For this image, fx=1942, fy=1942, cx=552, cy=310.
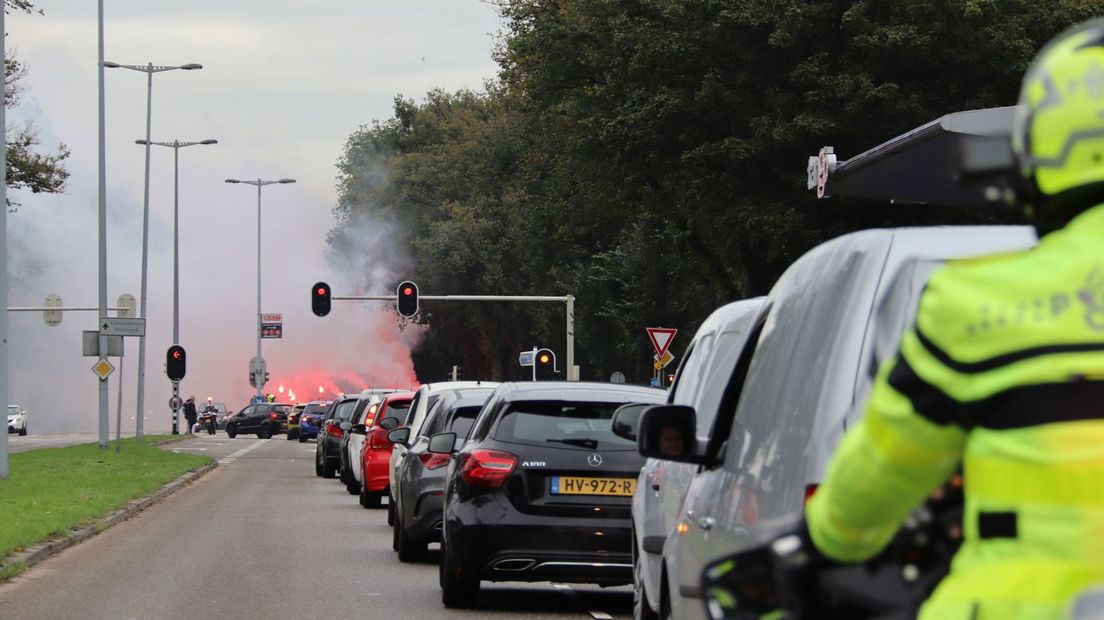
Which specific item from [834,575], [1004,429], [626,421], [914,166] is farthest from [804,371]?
[914,166]

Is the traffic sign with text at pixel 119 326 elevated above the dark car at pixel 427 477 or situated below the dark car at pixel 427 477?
above

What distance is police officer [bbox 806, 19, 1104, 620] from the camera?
94.8 inches

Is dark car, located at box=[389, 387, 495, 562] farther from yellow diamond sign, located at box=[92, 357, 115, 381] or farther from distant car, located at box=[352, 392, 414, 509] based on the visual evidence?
yellow diamond sign, located at box=[92, 357, 115, 381]

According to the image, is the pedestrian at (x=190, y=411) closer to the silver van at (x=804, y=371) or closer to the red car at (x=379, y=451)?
the red car at (x=379, y=451)

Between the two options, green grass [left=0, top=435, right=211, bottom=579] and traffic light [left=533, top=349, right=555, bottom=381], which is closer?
green grass [left=0, top=435, right=211, bottom=579]

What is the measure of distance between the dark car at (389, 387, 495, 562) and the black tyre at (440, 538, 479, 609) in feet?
8.42

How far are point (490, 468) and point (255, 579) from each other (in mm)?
3191

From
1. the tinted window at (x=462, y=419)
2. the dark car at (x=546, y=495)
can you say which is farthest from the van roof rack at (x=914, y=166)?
the tinted window at (x=462, y=419)

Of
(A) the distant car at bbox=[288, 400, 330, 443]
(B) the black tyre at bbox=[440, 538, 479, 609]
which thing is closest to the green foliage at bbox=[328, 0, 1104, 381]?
(A) the distant car at bbox=[288, 400, 330, 443]

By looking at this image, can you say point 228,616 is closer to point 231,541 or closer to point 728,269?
point 231,541

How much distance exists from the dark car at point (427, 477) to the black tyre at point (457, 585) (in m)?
2.57

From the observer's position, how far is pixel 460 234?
73.9 metres

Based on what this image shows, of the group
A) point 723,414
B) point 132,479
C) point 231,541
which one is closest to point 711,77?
point 132,479

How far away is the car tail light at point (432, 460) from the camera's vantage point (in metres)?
16.3
